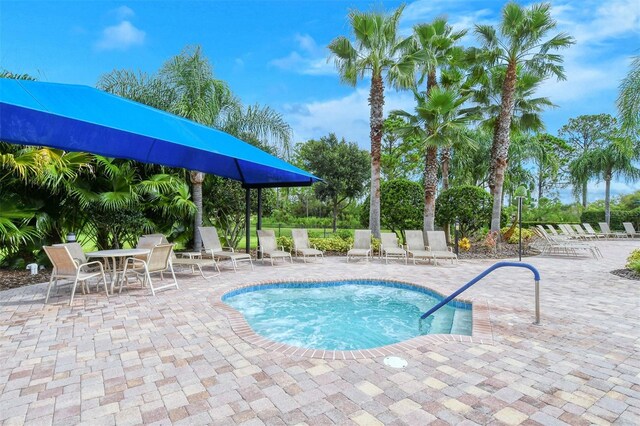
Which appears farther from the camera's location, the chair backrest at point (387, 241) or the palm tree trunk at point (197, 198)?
the chair backrest at point (387, 241)

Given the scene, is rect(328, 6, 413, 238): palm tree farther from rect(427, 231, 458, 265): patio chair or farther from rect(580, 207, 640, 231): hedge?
rect(580, 207, 640, 231): hedge

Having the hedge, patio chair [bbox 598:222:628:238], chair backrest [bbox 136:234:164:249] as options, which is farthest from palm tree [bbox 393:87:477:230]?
the hedge

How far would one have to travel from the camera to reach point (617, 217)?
85.2ft

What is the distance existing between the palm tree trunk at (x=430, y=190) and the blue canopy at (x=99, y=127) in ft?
22.6

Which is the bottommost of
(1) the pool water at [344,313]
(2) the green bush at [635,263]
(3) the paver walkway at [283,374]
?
(1) the pool water at [344,313]

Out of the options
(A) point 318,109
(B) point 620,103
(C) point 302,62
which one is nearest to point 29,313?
(B) point 620,103

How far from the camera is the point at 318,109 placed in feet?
94.0

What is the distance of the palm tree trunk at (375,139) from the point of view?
1283 cm

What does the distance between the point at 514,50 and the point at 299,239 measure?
432 inches

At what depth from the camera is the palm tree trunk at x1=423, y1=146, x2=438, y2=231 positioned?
13695 mm

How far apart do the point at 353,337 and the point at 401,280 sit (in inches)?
117

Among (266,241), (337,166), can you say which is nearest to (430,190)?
(266,241)

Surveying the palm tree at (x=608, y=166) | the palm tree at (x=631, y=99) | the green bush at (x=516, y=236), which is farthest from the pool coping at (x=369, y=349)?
the palm tree at (x=608, y=166)

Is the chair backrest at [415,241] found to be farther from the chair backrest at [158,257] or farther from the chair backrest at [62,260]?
the chair backrest at [62,260]
